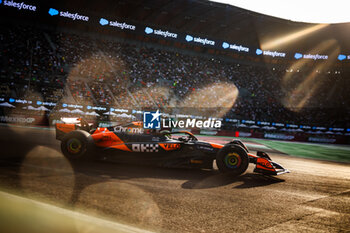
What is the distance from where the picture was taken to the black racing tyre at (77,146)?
6.21 metres

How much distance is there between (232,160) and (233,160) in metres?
0.02

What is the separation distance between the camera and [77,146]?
20.6 feet

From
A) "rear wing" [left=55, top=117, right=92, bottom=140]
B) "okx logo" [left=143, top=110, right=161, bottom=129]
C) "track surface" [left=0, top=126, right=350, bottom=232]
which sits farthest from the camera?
"rear wing" [left=55, top=117, right=92, bottom=140]

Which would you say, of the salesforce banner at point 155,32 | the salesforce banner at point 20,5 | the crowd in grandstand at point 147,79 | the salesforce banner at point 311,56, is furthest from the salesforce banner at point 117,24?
the salesforce banner at point 311,56

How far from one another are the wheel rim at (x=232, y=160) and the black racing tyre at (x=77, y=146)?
325cm

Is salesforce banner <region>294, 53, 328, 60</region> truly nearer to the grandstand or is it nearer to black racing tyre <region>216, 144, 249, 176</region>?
the grandstand

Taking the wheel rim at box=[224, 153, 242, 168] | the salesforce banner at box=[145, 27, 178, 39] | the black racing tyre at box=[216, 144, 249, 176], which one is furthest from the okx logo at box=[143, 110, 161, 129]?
the salesforce banner at box=[145, 27, 178, 39]

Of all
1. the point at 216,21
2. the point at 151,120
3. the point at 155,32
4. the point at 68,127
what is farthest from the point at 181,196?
the point at 216,21

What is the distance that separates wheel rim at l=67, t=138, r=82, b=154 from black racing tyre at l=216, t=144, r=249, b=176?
131 inches

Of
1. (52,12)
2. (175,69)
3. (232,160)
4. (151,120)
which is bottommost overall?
(232,160)

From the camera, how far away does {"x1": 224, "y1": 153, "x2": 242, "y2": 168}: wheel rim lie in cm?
590

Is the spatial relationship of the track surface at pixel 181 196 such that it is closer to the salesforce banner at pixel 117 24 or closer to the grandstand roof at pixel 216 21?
the salesforce banner at pixel 117 24

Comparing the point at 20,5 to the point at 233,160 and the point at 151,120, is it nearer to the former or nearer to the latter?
the point at 151,120

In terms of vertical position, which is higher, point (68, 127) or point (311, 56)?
point (311, 56)
